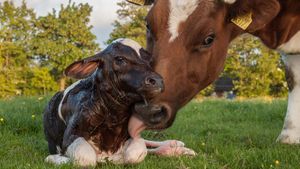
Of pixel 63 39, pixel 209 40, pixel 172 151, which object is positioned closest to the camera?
pixel 209 40

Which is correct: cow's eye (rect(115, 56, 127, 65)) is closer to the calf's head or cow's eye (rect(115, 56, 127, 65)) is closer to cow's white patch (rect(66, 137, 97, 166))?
the calf's head

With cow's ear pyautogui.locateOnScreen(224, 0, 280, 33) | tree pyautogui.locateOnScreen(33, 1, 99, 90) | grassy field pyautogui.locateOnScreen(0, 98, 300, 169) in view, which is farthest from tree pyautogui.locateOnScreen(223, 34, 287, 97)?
cow's ear pyautogui.locateOnScreen(224, 0, 280, 33)

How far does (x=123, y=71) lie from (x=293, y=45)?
271 cm

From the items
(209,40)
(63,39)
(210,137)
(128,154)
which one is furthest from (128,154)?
(63,39)

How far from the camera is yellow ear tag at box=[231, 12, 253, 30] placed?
446 centimetres

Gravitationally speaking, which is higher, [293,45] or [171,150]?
[293,45]

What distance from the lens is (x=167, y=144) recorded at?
4.64m

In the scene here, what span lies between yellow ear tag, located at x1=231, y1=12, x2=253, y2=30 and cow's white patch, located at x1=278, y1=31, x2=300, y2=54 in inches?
54.9

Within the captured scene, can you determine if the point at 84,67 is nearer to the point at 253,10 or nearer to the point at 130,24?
the point at 253,10

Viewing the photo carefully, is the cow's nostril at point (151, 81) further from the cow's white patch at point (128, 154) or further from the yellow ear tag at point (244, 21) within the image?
the yellow ear tag at point (244, 21)

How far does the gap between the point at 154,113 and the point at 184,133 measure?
276cm

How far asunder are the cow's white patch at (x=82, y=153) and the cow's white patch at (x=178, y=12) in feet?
3.82

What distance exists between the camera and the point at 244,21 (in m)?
4.47

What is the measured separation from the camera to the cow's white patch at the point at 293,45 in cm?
573
